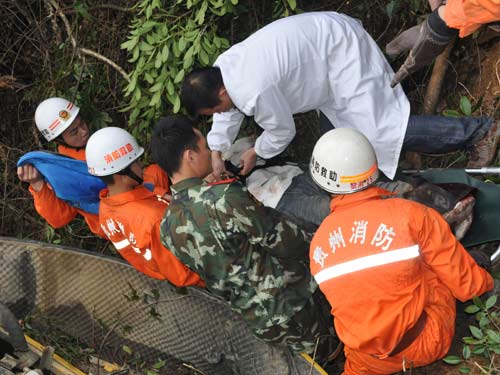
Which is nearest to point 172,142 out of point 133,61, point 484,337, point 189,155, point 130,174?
point 189,155

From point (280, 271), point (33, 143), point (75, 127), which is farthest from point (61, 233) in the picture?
point (280, 271)

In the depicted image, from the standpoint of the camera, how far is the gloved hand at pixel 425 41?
2832 millimetres

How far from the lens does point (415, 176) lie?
10.9ft

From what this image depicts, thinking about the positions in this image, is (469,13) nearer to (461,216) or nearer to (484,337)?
(461,216)

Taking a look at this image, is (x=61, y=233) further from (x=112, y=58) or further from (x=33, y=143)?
(x=112, y=58)

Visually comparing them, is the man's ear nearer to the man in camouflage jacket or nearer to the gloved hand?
the man in camouflage jacket

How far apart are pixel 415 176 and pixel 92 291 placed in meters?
2.54

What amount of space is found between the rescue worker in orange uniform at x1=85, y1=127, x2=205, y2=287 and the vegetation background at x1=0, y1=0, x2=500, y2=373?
585 millimetres

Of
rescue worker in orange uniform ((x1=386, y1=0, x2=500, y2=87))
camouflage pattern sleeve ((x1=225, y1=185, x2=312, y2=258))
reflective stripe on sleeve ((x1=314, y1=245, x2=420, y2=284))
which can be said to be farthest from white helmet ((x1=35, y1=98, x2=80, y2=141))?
reflective stripe on sleeve ((x1=314, y1=245, x2=420, y2=284))

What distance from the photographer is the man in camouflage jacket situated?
2.69 metres

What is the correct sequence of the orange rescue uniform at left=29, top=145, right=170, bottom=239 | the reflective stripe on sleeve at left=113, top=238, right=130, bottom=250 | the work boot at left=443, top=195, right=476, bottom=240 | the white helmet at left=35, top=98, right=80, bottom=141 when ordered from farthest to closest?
1. the white helmet at left=35, top=98, right=80, bottom=141
2. the orange rescue uniform at left=29, top=145, right=170, bottom=239
3. the reflective stripe on sleeve at left=113, top=238, right=130, bottom=250
4. the work boot at left=443, top=195, right=476, bottom=240

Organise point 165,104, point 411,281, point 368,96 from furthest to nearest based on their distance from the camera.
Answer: point 165,104 → point 368,96 → point 411,281

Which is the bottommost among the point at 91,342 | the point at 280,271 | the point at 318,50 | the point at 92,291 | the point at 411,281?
the point at 91,342

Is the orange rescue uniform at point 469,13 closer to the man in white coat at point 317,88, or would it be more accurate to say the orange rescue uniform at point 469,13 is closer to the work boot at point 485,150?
the man in white coat at point 317,88
